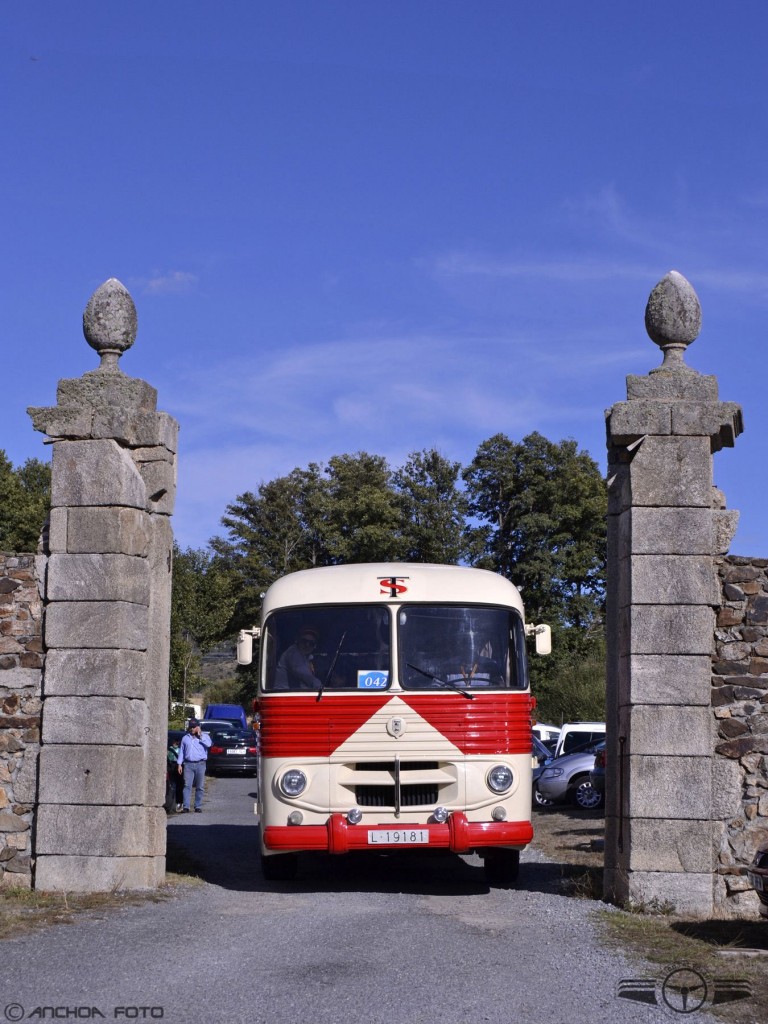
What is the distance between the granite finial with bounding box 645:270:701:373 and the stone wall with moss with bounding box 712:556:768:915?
1.96 meters

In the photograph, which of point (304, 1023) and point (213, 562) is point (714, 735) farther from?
point (213, 562)

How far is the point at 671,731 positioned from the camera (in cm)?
1129

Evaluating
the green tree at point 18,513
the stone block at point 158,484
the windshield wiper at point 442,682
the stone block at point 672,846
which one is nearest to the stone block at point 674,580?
the windshield wiper at point 442,682

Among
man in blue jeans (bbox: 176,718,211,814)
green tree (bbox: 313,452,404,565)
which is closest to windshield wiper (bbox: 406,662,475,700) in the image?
man in blue jeans (bbox: 176,718,211,814)

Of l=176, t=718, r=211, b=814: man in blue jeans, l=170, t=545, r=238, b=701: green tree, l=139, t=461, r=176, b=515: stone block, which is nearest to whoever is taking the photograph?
l=139, t=461, r=176, b=515: stone block

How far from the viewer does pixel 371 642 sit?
11977 millimetres

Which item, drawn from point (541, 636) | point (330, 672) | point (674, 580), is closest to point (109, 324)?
point (330, 672)

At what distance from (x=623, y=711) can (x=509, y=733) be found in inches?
40.3

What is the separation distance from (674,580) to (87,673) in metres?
5.16

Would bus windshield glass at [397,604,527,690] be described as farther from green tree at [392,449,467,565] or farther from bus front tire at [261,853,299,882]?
green tree at [392,449,467,565]

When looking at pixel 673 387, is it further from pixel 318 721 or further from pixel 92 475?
pixel 92 475

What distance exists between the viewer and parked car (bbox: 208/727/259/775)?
34406mm

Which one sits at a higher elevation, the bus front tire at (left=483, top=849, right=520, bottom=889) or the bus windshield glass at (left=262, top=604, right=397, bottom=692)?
the bus windshield glass at (left=262, top=604, right=397, bottom=692)

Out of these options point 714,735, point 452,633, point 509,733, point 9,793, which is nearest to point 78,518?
point 9,793
